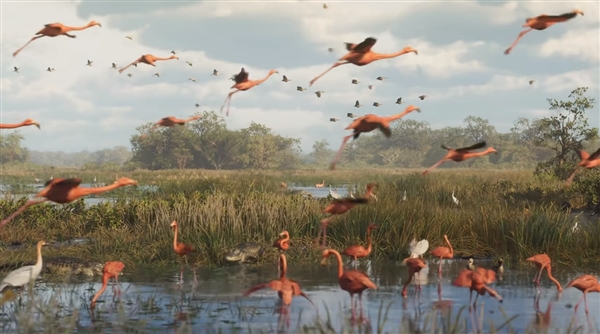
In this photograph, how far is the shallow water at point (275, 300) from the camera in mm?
8508

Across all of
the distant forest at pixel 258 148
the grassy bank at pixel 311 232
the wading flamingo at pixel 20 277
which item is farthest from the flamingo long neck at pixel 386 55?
the distant forest at pixel 258 148

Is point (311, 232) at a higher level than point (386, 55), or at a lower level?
lower

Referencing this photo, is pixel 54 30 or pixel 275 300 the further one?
pixel 275 300

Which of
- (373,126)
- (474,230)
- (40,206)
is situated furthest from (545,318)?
(40,206)

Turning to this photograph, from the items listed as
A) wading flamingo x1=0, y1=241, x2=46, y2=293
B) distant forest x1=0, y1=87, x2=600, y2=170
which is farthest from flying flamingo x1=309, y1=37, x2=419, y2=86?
distant forest x1=0, y1=87, x2=600, y2=170

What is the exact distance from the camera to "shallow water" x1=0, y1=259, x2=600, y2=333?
27.9 ft

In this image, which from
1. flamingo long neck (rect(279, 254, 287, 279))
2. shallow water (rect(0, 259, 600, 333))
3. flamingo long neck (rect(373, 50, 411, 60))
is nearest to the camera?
flamingo long neck (rect(373, 50, 411, 60))

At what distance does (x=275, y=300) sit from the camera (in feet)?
32.1

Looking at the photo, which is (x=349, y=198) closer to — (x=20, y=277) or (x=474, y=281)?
(x=474, y=281)

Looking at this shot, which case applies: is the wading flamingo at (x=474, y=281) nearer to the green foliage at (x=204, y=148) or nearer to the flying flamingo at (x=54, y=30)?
the flying flamingo at (x=54, y=30)

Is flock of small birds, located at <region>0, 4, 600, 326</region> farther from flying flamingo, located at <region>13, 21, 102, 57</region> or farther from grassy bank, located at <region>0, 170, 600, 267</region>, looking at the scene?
grassy bank, located at <region>0, 170, 600, 267</region>

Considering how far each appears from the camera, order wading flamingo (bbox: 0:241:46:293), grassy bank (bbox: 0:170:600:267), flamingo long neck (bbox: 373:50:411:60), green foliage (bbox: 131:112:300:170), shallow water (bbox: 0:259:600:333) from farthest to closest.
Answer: green foliage (bbox: 131:112:300:170), grassy bank (bbox: 0:170:600:267), wading flamingo (bbox: 0:241:46:293), shallow water (bbox: 0:259:600:333), flamingo long neck (bbox: 373:50:411:60)

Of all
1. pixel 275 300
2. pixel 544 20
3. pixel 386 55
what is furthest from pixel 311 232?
pixel 544 20

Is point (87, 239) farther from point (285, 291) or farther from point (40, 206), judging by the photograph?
point (285, 291)
